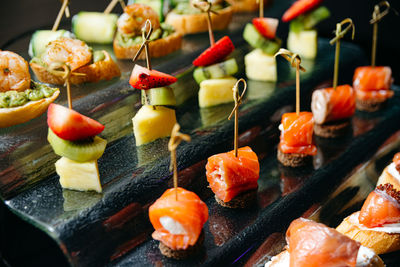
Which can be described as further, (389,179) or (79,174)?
(389,179)

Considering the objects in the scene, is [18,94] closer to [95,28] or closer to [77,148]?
[77,148]

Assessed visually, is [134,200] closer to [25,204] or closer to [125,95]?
[25,204]

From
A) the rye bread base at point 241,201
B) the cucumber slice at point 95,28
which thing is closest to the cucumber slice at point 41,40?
the cucumber slice at point 95,28

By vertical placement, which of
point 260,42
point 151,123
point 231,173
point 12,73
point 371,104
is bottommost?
point 371,104

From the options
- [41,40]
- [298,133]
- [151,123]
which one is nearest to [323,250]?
[298,133]

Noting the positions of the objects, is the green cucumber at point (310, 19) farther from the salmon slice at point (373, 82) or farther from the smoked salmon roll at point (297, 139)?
the smoked salmon roll at point (297, 139)

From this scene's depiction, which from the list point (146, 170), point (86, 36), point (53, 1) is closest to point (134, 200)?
point (146, 170)

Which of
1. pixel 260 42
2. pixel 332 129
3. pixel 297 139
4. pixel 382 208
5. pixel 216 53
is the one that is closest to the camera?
pixel 382 208
